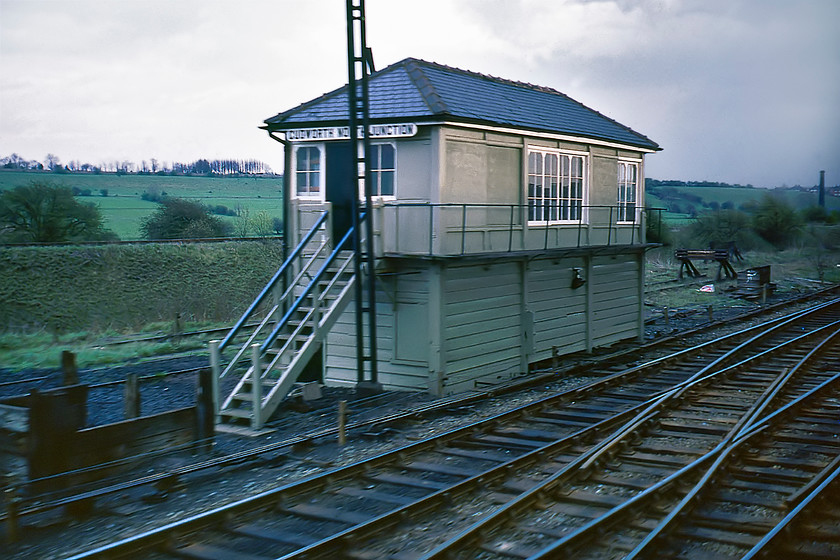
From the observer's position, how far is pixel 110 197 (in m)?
59.4

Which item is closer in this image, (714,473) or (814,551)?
(814,551)

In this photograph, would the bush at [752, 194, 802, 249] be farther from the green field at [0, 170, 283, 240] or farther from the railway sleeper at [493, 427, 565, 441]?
the railway sleeper at [493, 427, 565, 441]

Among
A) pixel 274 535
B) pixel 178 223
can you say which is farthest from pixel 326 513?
pixel 178 223

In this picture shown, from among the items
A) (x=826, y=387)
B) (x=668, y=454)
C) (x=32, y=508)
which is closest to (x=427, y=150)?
(x=668, y=454)

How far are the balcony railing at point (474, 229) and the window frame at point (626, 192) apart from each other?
130 centimetres

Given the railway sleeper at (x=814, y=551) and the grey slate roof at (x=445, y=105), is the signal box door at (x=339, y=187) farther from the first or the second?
the railway sleeper at (x=814, y=551)

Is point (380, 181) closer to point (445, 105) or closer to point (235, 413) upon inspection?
point (445, 105)

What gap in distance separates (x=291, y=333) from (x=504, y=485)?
581 centimetres

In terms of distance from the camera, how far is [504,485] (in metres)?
8.62

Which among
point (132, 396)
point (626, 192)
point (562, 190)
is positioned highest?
point (626, 192)

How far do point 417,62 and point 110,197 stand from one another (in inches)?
1921

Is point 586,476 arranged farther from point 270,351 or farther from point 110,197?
point 110,197

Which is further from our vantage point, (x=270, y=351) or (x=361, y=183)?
(x=361, y=183)

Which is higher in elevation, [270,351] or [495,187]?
[495,187]
